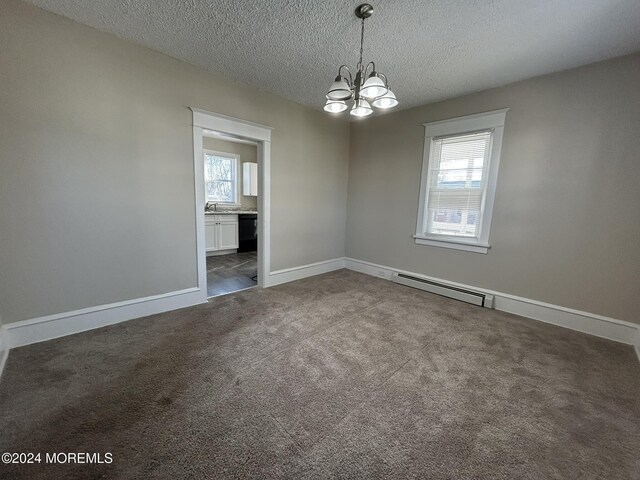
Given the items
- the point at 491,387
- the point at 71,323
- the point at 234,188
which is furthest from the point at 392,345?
the point at 234,188

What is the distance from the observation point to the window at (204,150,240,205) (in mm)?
5945

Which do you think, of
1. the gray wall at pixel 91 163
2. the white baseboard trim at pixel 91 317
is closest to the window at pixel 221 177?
the gray wall at pixel 91 163

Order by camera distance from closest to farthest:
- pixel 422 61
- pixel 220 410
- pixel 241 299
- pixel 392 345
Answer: pixel 220 410
pixel 392 345
pixel 422 61
pixel 241 299

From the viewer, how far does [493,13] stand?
188 centimetres

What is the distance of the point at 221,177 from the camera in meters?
6.11

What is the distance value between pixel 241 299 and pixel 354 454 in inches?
91.4

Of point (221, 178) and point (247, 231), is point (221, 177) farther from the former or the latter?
point (247, 231)

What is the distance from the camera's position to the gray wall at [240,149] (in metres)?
5.78

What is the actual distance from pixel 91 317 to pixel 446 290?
4067 mm

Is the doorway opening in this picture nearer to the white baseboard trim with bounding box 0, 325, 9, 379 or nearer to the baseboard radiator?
the white baseboard trim with bounding box 0, 325, 9, 379

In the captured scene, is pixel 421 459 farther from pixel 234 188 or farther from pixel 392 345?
pixel 234 188

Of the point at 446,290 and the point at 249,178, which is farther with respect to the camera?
the point at 249,178

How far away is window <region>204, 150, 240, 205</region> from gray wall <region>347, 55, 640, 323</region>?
4.39 metres

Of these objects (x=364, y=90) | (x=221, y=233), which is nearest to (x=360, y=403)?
(x=364, y=90)
